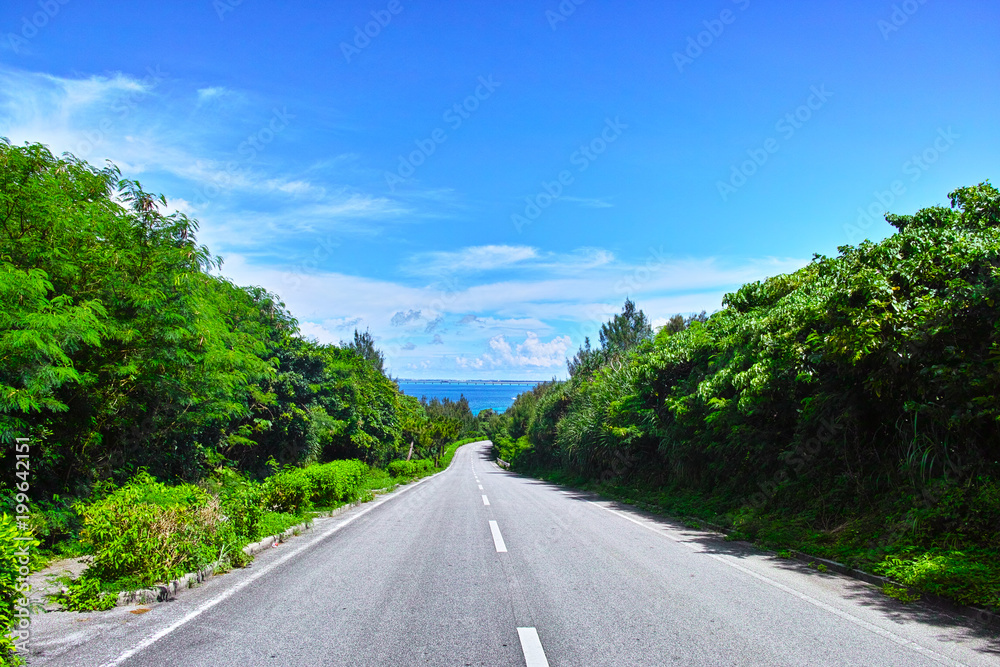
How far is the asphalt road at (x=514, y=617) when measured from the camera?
420 centimetres

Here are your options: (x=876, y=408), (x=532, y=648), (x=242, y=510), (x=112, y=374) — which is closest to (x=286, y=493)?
(x=242, y=510)

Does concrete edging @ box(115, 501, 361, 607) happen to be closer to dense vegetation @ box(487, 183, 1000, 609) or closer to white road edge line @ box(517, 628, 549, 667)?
white road edge line @ box(517, 628, 549, 667)

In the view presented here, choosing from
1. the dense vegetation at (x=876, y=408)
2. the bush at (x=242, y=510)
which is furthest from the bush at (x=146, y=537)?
the dense vegetation at (x=876, y=408)

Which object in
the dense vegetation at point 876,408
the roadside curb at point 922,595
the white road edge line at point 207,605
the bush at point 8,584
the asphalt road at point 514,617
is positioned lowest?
the white road edge line at point 207,605

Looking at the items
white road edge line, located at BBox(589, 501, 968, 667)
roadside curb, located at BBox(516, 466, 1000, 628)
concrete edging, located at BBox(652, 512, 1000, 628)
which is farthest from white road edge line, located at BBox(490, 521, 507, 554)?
concrete edging, located at BBox(652, 512, 1000, 628)

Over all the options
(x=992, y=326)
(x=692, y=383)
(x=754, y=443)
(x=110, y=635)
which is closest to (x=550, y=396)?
(x=692, y=383)

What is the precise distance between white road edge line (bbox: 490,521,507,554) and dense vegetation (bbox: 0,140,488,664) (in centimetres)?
364

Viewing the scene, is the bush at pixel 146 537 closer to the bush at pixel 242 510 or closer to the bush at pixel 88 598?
the bush at pixel 88 598

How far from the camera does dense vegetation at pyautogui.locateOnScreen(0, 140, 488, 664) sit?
20.8ft

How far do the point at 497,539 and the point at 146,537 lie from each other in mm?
5394

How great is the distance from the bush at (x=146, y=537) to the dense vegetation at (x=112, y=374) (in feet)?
0.05

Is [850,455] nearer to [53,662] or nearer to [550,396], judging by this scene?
[53,662]

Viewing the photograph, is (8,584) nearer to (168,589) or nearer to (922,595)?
(168,589)

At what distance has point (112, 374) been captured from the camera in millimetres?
8180
